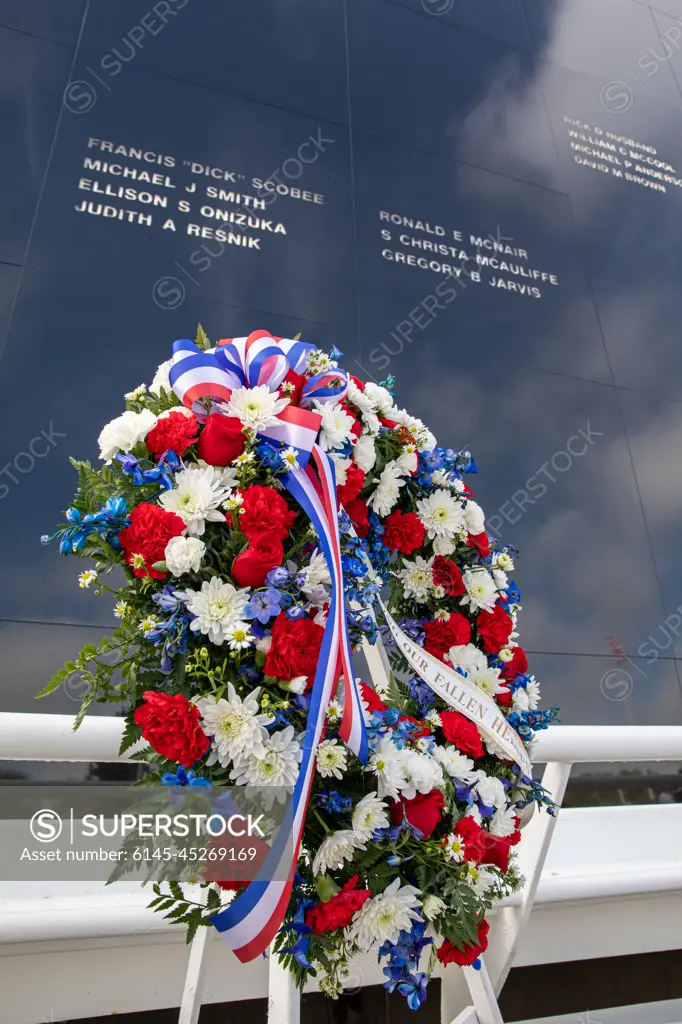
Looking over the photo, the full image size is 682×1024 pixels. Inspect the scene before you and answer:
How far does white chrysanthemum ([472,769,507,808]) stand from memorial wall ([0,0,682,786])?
1702 millimetres

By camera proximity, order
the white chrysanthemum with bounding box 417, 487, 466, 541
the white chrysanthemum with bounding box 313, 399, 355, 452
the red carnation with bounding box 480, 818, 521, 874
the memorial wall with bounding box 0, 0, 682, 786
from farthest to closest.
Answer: the memorial wall with bounding box 0, 0, 682, 786, the white chrysanthemum with bounding box 417, 487, 466, 541, the white chrysanthemum with bounding box 313, 399, 355, 452, the red carnation with bounding box 480, 818, 521, 874

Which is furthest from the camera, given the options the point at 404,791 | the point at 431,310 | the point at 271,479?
the point at 431,310

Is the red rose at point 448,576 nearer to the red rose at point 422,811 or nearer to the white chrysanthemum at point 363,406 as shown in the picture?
the white chrysanthemum at point 363,406

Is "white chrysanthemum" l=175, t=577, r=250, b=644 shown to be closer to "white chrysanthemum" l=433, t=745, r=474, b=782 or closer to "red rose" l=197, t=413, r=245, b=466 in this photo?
"red rose" l=197, t=413, r=245, b=466

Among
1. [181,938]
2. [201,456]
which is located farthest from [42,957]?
[201,456]

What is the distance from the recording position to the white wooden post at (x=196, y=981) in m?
1.18

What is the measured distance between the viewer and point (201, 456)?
119 cm

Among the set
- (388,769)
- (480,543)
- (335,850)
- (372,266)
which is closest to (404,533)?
(480,543)

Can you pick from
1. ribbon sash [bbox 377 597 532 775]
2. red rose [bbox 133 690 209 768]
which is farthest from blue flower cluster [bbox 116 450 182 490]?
ribbon sash [bbox 377 597 532 775]

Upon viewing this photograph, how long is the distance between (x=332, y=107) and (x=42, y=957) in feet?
14.4

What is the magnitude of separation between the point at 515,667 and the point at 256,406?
2.54 ft

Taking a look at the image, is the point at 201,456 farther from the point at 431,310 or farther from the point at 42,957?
the point at 431,310

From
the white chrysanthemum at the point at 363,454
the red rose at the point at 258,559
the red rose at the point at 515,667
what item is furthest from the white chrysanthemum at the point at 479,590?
the red rose at the point at 258,559

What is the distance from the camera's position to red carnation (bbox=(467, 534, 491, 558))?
4.97 ft
